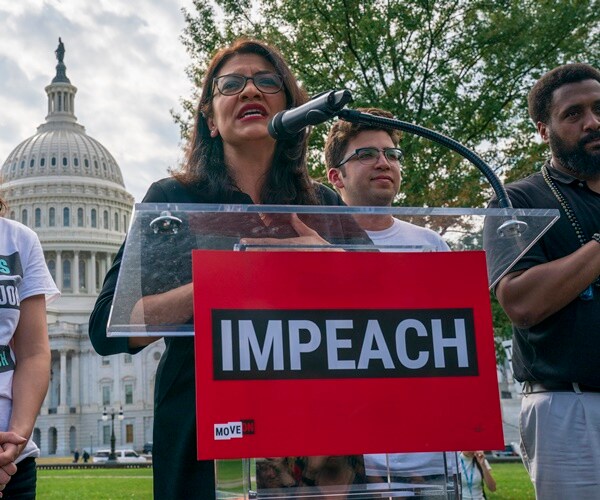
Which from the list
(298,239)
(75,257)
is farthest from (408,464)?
(75,257)

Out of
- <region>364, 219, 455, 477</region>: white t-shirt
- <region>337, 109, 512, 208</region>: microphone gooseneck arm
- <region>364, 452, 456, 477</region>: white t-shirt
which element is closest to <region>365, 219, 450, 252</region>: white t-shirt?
<region>364, 219, 455, 477</region>: white t-shirt

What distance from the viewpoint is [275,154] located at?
7.56ft

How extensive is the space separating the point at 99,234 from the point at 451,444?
3458 inches

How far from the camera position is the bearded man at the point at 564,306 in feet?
7.56

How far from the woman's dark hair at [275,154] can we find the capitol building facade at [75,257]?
67.4m

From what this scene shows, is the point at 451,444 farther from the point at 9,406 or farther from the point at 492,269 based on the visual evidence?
the point at 9,406

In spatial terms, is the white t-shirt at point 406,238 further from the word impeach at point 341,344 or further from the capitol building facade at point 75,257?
the capitol building facade at point 75,257

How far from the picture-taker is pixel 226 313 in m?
1.58

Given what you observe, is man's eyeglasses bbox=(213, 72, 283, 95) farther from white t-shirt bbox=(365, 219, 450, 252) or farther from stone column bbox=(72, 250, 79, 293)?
stone column bbox=(72, 250, 79, 293)

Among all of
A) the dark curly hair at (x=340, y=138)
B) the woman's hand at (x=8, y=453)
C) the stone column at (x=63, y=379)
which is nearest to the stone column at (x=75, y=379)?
the stone column at (x=63, y=379)

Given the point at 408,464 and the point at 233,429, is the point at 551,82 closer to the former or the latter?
the point at 408,464

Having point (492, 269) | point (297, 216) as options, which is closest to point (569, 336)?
point (492, 269)

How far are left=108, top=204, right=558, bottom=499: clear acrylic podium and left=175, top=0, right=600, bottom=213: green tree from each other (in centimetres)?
939

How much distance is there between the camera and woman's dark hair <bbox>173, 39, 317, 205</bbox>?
226 cm
